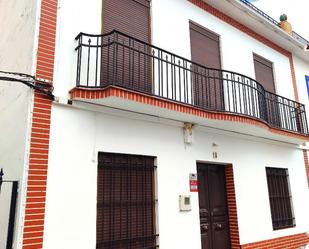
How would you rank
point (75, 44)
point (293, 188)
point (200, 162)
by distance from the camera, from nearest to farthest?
point (75, 44), point (200, 162), point (293, 188)

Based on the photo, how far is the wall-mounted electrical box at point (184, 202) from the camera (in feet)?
19.0

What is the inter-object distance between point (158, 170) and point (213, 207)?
210 centimetres

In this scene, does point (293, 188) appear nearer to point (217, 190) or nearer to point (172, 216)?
point (217, 190)

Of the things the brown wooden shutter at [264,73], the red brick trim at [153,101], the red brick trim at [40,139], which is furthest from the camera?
the brown wooden shutter at [264,73]

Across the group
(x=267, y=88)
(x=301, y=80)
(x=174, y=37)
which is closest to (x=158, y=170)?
(x=174, y=37)

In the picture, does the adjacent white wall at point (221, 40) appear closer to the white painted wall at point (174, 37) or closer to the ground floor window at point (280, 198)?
the white painted wall at point (174, 37)

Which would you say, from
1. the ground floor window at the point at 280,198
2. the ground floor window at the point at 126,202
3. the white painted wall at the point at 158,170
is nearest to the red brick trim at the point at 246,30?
the ground floor window at the point at 280,198

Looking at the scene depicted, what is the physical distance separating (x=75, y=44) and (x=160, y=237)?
149 inches

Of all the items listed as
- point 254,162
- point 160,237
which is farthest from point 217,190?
point 160,237

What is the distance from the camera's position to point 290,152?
9359 mm

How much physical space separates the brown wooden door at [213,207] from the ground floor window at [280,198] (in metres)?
1.85

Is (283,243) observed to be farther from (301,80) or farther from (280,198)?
(301,80)

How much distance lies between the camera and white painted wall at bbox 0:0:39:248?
14.5 feet

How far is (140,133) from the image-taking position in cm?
557
